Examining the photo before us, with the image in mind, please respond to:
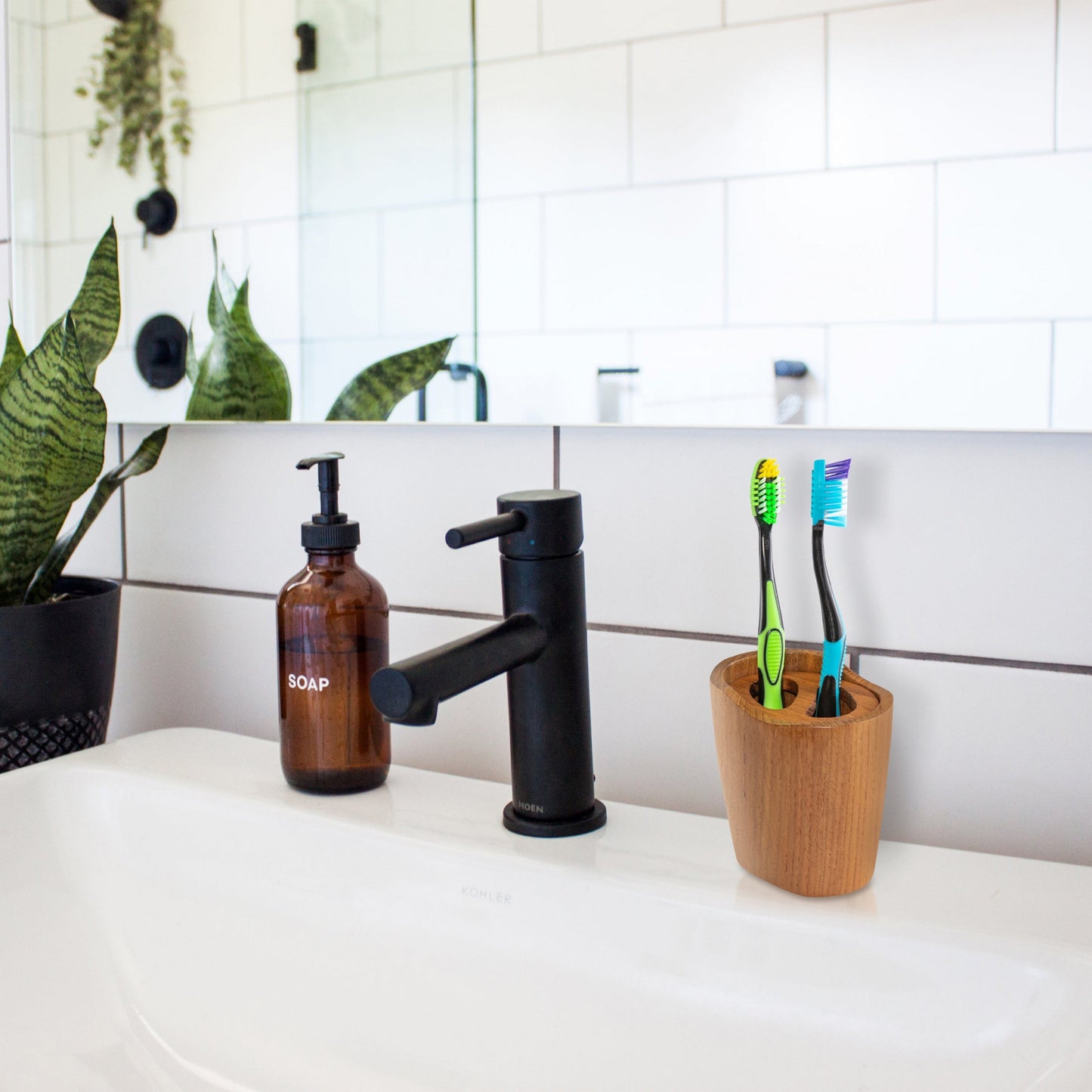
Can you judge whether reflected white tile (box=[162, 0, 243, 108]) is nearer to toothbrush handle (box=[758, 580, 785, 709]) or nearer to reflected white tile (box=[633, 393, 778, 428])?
reflected white tile (box=[633, 393, 778, 428])

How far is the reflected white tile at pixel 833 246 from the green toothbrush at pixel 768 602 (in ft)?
0.38

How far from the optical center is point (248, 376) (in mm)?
822

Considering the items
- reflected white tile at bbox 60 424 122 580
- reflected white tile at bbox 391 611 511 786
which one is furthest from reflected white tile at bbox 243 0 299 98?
reflected white tile at bbox 391 611 511 786

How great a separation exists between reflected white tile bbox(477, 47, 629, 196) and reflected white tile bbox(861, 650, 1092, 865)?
1.13 feet

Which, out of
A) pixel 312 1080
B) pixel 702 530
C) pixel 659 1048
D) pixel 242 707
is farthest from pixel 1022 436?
pixel 242 707

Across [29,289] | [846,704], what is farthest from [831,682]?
[29,289]

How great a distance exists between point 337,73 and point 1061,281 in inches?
20.3

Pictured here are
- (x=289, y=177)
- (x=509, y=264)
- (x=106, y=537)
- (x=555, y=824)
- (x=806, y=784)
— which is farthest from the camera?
(x=106, y=537)

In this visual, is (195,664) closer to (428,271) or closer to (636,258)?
(428,271)

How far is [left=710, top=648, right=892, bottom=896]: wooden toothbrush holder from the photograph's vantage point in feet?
1.59

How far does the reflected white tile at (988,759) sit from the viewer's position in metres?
0.58

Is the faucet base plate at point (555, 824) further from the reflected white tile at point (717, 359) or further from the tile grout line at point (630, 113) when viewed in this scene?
the tile grout line at point (630, 113)

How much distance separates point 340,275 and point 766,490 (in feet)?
1.28

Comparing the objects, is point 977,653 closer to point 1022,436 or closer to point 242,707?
point 1022,436
